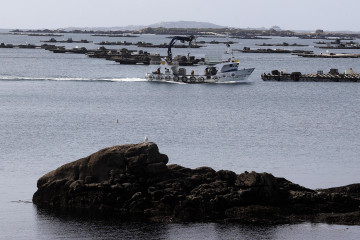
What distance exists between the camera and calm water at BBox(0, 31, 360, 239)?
31109 millimetres

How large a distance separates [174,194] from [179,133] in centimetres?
2228

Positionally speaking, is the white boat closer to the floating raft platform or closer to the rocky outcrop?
the floating raft platform

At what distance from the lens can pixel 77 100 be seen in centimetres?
8000

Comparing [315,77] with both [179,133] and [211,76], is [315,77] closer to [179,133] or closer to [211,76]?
[211,76]

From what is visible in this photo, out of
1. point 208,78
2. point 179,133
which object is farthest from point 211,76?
point 179,133

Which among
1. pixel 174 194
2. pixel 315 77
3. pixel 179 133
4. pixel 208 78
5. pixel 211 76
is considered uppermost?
pixel 174 194

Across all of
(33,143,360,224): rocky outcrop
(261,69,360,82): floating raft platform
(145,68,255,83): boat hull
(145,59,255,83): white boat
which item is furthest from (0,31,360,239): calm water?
(261,69,360,82): floating raft platform

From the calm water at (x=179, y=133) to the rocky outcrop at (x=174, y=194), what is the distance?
926 mm

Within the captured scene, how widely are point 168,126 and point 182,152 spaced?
A: 503 inches

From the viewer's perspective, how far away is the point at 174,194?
32.2 meters

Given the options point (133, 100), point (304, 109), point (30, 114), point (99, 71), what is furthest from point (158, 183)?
point (99, 71)

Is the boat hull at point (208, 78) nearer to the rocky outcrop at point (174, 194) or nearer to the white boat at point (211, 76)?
the white boat at point (211, 76)

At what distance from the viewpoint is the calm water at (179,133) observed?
31109mm

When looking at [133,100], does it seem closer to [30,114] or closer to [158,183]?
[30,114]
